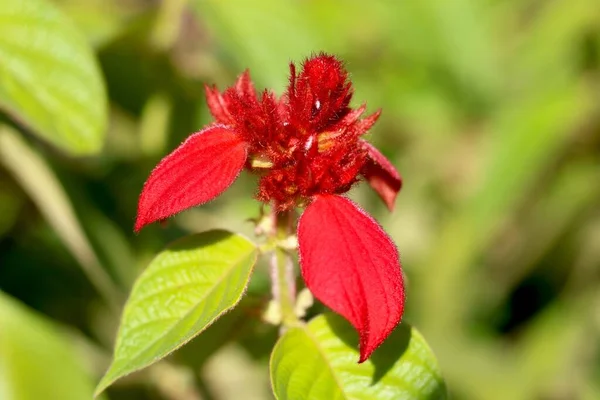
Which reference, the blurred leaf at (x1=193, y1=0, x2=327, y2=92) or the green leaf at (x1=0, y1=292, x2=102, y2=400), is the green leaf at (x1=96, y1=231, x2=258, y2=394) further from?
the blurred leaf at (x1=193, y1=0, x2=327, y2=92)

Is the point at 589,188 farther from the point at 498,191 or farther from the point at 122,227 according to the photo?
the point at 122,227

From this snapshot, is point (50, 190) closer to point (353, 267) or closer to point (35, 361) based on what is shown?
point (35, 361)

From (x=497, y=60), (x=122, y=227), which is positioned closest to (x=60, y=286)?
(x=122, y=227)

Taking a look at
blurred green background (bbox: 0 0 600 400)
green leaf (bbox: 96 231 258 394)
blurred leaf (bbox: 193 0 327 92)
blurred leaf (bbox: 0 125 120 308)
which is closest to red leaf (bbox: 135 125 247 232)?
green leaf (bbox: 96 231 258 394)

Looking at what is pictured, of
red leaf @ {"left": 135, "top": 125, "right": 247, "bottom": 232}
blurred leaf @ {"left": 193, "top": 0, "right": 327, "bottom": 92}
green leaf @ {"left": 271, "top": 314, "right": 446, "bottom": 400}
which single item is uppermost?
blurred leaf @ {"left": 193, "top": 0, "right": 327, "bottom": 92}

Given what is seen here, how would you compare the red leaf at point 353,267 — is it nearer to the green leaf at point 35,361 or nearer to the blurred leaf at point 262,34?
the green leaf at point 35,361

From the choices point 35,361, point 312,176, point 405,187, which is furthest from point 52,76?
point 405,187

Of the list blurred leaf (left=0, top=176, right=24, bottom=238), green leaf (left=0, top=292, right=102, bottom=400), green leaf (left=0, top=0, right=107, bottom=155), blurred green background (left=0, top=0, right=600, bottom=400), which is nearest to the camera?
green leaf (left=0, top=0, right=107, bottom=155)
